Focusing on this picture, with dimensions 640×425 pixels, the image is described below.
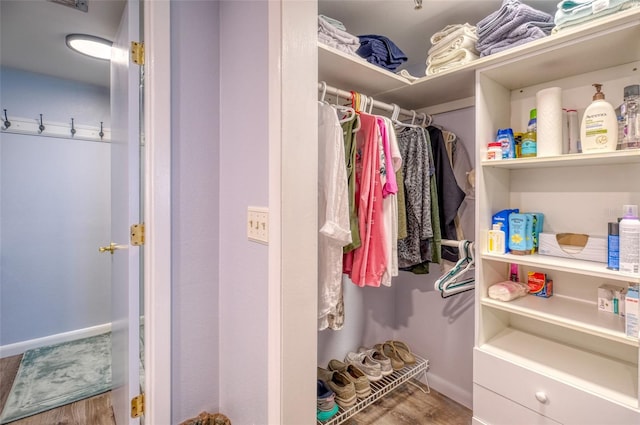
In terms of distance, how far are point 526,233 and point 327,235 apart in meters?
0.96

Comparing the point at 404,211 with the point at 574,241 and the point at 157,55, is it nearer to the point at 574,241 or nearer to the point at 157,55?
the point at 574,241

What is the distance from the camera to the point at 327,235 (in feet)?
3.99

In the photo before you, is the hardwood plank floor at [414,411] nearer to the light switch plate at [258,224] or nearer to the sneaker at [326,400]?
the sneaker at [326,400]

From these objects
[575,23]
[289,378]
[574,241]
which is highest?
[575,23]

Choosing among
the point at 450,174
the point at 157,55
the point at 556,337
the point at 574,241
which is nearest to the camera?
the point at 157,55

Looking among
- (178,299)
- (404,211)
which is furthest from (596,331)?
(178,299)

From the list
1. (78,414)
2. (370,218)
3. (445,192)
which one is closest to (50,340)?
(78,414)

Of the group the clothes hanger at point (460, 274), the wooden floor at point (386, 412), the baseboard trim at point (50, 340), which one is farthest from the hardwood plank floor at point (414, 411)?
the baseboard trim at point (50, 340)

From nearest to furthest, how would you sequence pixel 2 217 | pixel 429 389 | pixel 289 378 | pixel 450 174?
1. pixel 289 378
2. pixel 450 174
3. pixel 429 389
4. pixel 2 217

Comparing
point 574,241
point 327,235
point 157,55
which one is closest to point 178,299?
point 327,235

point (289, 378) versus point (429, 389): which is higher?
point (289, 378)

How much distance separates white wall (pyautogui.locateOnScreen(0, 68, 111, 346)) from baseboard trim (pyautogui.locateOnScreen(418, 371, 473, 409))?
2.88 m

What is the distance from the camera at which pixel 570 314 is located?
4.33 feet

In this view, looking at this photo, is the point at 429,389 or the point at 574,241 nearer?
the point at 574,241
